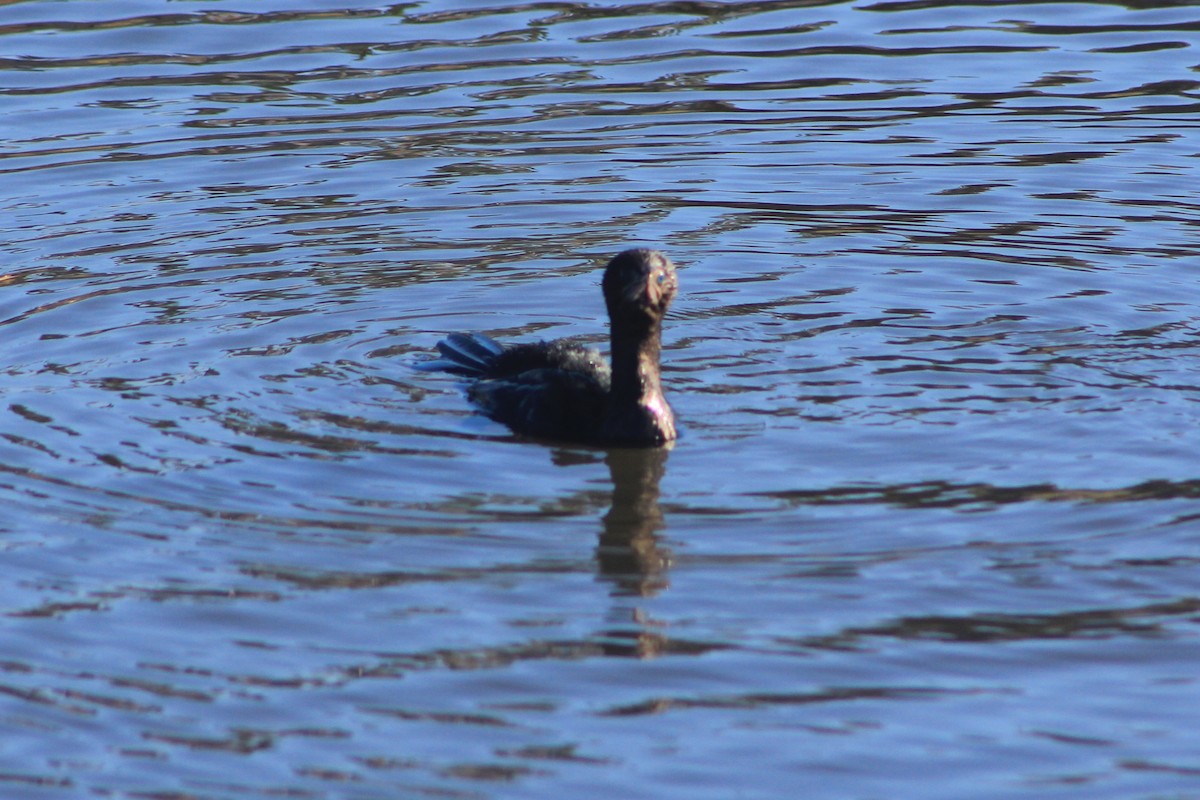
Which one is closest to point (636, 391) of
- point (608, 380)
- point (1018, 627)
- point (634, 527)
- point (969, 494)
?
point (608, 380)

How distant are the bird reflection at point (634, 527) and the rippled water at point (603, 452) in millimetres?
31

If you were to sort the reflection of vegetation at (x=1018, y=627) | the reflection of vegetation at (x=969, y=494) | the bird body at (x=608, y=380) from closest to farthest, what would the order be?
1. the reflection of vegetation at (x=1018, y=627)
2. the reflection of vegetation at (x=969, y=494)
3. the bird body at (x=608, y=380)

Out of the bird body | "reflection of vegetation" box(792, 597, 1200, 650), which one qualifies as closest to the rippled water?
"reflection of vegetation" box(792, 597, 1200, 650)

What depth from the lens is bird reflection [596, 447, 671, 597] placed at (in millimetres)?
7137

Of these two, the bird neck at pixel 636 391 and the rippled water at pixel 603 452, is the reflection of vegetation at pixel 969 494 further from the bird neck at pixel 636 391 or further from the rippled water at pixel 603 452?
the bird neck at pixel 636 391

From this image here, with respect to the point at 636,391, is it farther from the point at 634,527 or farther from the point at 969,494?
the point at 969,494

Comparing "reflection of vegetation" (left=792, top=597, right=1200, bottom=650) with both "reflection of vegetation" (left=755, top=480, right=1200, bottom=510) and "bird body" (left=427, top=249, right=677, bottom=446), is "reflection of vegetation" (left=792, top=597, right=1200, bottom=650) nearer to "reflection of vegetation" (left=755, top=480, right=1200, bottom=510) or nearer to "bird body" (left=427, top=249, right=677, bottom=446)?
"reflection of vegetation" (left=755, top=480, right=1200, bottom=510)

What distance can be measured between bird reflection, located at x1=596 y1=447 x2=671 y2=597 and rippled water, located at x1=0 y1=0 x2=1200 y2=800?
3 cm

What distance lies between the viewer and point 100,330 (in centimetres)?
1060

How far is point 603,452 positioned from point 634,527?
1108mm

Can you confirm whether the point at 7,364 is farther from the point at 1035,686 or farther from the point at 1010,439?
the point at 1035,686

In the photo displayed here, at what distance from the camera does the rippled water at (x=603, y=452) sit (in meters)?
5.98

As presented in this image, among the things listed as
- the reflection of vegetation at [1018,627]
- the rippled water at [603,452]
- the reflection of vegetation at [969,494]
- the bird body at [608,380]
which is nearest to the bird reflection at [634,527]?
the rippled water at [603,452]

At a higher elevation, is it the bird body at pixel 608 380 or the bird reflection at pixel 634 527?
the bird body at pixel 608 380
